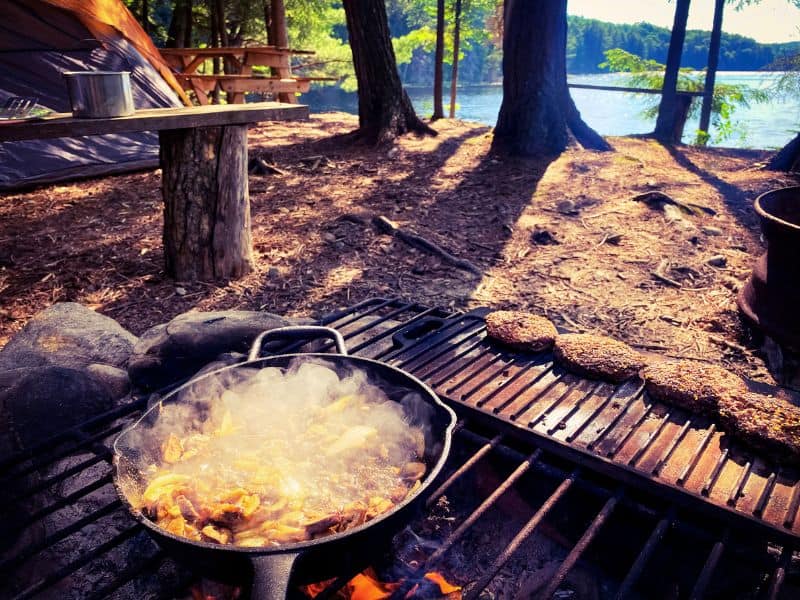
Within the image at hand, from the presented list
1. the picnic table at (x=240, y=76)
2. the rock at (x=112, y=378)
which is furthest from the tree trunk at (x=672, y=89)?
the rock at (x=112, y=378)

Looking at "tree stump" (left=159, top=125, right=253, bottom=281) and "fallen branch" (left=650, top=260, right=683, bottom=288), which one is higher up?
"tree stump" (left=159, top=125, right=253, bottom=281)

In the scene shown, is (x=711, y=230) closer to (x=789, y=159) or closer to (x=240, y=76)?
(x=789, y=159)

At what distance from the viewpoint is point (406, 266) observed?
5.42 m

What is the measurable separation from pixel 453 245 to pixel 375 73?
5657 millimetres

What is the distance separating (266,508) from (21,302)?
13.8 feet

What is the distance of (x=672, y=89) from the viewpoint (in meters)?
11.5

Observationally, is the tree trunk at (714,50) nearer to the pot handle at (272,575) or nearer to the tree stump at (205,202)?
the tree stump at (205,202)

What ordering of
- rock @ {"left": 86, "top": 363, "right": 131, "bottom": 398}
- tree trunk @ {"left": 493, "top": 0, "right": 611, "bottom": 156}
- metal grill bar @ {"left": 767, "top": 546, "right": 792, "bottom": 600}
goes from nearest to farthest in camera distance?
metal grill bar @ {"left": 767, "top": 546, "right": 792, "bottom": 600}, rock @ {"left": 86, "top": 363, "right": 131, "bottom": 398}, tree trunk @ {"left": 493, "top": 0, "right": 611, "bottom": 156}

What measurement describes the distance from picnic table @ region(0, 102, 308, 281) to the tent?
3.88 meters

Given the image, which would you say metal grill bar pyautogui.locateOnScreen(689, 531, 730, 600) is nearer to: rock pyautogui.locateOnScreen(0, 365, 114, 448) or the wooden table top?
rock pyautogui.locateOnScreen(0, 365, 114, 448)

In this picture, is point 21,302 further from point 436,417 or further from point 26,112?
point 436,417

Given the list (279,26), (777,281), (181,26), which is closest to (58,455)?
(777,281)

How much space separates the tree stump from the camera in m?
4.53

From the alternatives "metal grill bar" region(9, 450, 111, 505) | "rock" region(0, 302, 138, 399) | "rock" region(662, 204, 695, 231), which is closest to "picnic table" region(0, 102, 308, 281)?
"rock" region(0, 302, 138, 399)
